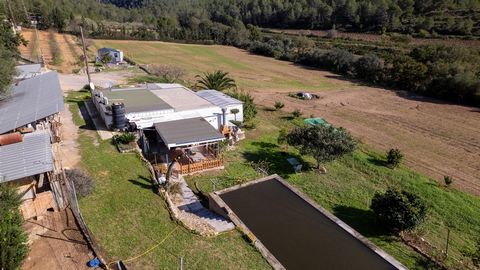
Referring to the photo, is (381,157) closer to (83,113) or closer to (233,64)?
(83,113)

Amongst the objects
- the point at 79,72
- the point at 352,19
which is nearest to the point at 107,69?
the point at 79,72

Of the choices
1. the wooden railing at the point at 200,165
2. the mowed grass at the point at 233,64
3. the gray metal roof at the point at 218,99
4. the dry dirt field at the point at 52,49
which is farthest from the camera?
the mowed grass at the point at 233,64

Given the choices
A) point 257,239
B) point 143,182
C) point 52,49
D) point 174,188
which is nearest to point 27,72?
point 143,182

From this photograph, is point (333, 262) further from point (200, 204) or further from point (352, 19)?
→ point (352, 19)

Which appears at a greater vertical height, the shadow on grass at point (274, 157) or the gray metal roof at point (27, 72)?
the gray metal roof at point (27, 72)

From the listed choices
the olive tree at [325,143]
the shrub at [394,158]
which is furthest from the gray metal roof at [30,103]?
the shrub at [394,158]

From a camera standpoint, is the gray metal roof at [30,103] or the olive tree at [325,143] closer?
the gray metal roof at [30,103]

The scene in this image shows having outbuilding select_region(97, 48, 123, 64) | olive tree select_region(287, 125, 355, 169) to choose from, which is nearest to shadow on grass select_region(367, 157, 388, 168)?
olive tree select_region(287, 125, 355, 169)

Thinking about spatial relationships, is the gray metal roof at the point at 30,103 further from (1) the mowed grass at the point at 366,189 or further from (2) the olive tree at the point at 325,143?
(2) the olive tree at the point at 325,143

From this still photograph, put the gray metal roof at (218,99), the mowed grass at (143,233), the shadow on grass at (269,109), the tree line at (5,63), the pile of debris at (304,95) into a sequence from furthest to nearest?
1. the pile of debris at (304,95)
2. the shadow on grass at (269,109)
3. the gray metal roof at (218,99)
4. the tree line at (5,63)
5. the mowed grass at (143,233)
